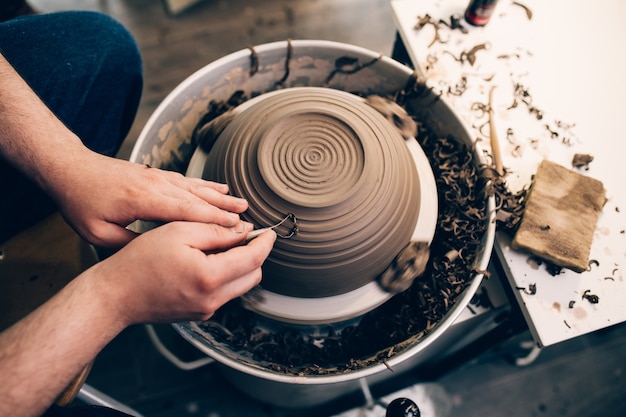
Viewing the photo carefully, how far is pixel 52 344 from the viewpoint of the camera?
0.61 meters

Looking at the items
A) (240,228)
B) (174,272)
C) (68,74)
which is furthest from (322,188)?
(68,74)

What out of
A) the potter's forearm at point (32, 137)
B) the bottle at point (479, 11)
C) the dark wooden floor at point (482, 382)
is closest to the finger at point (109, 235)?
the potter's forearm at point (32, 137)

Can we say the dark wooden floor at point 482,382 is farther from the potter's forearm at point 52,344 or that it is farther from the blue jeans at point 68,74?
the potter's forearm at point 52,344

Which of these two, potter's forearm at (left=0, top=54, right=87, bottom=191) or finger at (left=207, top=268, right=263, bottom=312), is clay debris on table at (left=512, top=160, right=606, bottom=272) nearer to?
finger at (left=207, top=268, right=263, bottom=312)

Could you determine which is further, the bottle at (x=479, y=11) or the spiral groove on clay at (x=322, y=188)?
the bottle at (x=479, y=11)

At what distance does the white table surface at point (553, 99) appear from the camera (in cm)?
88

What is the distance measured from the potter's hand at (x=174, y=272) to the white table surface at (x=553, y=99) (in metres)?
0.61

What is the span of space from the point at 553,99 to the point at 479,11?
299 mm

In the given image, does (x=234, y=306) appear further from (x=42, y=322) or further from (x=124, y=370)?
(x=124, y=370)

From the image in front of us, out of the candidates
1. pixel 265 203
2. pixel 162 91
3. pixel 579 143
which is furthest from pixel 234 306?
pixel 162 91

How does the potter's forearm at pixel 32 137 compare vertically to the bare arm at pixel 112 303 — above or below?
above

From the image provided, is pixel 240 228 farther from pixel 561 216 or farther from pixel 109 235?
pixel 561 216

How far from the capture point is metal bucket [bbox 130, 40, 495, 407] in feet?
3.21

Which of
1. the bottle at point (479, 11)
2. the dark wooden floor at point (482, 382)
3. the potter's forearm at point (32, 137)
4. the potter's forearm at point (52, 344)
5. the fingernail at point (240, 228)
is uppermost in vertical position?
the bottle at point (479, 11)
